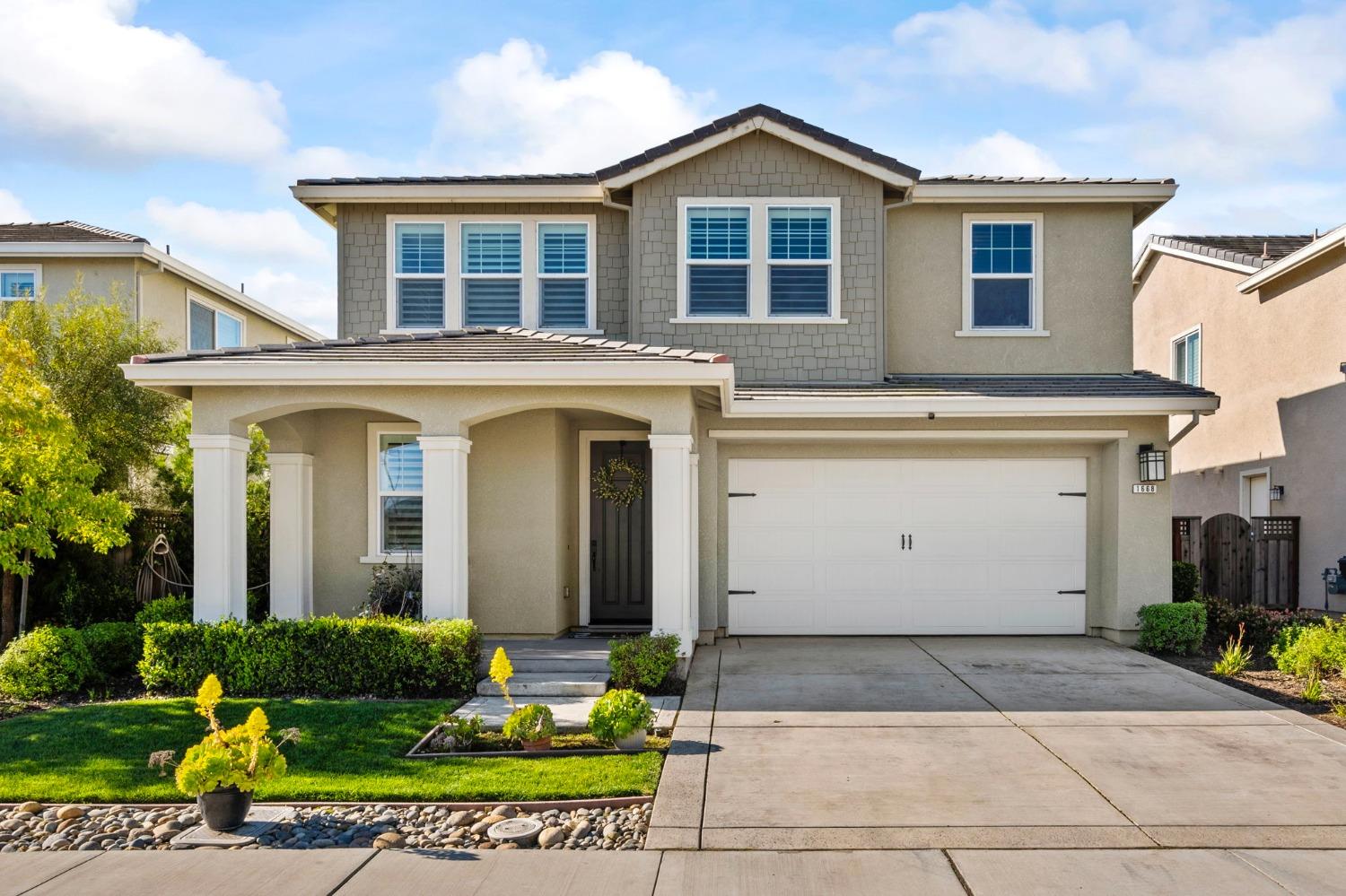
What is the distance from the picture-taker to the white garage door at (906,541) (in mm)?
12477

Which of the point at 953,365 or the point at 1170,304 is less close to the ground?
the point at 1170,304

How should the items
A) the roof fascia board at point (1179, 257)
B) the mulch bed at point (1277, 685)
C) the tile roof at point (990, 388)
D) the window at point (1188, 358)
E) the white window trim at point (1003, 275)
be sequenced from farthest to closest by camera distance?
the window at point (1188, 358), the roof fascia board at point (1179, 257), the white window trim at point (1003, 275), the tile roof at point (990, 388), the mulch bed at point (1277, 685)

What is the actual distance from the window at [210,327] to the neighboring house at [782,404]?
24.3 ft

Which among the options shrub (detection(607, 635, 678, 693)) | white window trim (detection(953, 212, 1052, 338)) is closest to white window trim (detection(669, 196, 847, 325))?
white window trim (detection(953, 212, 1052, 338))

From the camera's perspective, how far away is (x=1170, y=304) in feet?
64.0

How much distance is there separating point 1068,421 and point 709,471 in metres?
4.19

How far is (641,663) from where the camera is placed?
9.06m

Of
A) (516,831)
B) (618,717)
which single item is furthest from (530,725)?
(516,831)

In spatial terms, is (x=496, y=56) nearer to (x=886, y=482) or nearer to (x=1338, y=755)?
(x=886, y=482)

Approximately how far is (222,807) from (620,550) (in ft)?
24.1

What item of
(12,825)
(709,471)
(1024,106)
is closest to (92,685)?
(12,825)

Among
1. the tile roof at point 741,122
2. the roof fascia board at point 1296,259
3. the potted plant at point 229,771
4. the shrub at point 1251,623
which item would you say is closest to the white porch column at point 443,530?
the potted plant at point 229,771


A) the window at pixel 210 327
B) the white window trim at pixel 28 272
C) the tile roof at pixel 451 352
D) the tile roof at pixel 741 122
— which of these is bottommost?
the tile roof at pixel 451 352

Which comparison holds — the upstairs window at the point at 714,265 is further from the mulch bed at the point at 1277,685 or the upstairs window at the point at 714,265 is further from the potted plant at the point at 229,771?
the potted plant at the point at 229,771
